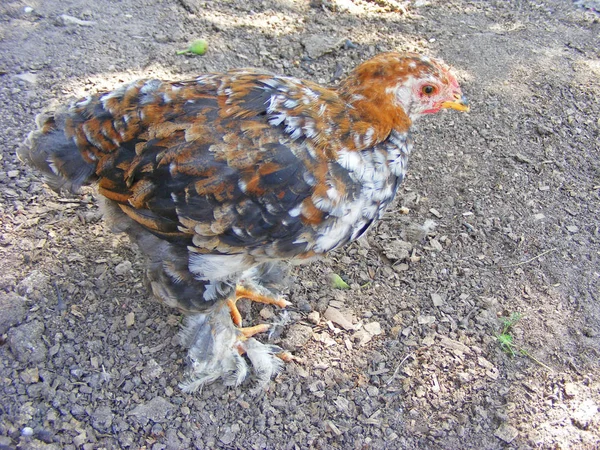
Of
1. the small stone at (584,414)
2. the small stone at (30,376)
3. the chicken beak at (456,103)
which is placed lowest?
the small stone at (584,414)

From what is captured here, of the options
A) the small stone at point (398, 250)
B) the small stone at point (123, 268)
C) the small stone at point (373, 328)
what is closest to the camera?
the small stone at point (373, 328)

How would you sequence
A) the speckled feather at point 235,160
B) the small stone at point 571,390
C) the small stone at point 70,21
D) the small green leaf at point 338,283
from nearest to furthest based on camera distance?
the speckled feather at point 235,160
the small stone at point 571,390
the small green leaf at point 338,283
the small stone at point 70,21

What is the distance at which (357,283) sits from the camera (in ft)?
11.6

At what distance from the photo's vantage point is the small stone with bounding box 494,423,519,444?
279 cm

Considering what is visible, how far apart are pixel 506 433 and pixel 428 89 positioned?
1.91 metres

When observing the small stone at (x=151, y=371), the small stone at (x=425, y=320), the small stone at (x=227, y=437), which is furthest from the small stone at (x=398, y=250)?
the small stone at (x=151, y=371)

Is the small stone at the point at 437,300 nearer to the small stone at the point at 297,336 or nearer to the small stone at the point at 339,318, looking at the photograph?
the small stone at the point at 339,318

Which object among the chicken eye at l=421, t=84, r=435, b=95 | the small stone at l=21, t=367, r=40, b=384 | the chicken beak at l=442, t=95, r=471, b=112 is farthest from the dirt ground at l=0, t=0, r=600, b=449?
the chicken eye at l=421, t=84, r=435, b=95

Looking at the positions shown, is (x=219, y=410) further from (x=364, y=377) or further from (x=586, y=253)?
(x=586, y=253)

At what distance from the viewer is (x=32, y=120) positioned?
13.3 feet

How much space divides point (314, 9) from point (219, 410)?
4.21m

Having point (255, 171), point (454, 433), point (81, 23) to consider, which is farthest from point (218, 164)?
point (81, 23)

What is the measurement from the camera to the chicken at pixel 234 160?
2.46 meters

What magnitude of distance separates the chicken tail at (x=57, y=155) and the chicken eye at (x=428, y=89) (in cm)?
179
